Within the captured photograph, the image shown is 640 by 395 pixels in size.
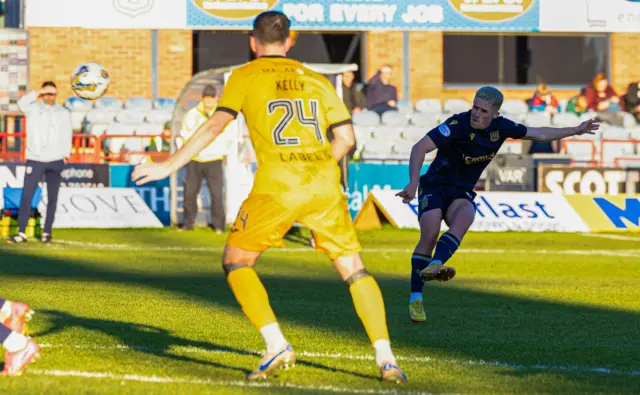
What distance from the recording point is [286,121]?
22.5 ft

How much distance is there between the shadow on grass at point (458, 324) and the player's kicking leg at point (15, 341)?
1.16 meters

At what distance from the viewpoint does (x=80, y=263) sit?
1557 centimetres

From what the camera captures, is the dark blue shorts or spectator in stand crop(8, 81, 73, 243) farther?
spectator in stand crop(8, 81, 73, 243)

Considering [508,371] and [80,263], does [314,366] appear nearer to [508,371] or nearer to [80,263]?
[508,371]

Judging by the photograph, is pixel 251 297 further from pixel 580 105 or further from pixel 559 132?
pixel 580 105

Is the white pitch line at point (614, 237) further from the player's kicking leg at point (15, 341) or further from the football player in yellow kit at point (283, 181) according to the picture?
the player's kicking leg at point (15, 341)

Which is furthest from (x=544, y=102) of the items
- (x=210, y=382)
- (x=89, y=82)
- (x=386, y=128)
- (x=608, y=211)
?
(x=210, y=382)

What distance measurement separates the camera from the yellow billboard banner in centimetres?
2175

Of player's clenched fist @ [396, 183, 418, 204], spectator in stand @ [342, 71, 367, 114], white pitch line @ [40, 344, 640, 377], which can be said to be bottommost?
white pitch line @ [40, 344, 640, 377]

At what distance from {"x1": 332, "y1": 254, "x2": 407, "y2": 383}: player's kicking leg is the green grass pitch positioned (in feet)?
0.43

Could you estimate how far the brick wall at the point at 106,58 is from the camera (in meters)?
31.4

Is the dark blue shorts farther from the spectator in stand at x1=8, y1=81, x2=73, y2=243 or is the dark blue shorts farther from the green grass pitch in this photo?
the spectator in stand at x1=8, y1=81, x2=73, y2=243

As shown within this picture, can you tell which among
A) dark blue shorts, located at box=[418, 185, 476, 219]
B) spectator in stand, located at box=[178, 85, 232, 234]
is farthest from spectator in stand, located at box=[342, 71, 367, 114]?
dark blue shorts, located at box=[418, 185, 476, 219]

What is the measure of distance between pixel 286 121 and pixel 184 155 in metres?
0.61
